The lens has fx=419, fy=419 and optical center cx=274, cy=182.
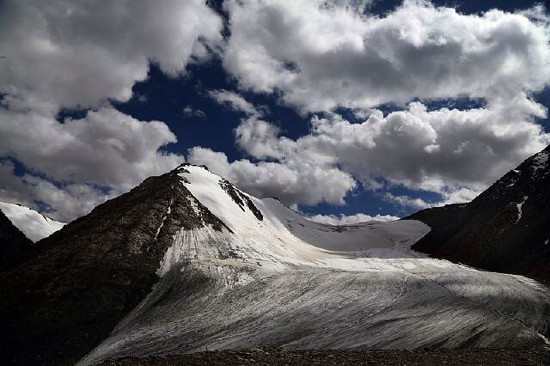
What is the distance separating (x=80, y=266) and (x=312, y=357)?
3631cm

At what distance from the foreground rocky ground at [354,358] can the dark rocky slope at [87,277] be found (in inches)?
557

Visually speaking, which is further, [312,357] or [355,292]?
[355,292]

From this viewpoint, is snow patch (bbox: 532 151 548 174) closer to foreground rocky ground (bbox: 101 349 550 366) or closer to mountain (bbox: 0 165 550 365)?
mountain (bbox: 0 165 550 365)

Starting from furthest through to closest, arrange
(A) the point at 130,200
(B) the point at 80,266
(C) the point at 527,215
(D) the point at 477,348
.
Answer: (C) the point at 527,215, (A) the point at 130,200, (B) the point at 80,266, (D) the point at 477,348

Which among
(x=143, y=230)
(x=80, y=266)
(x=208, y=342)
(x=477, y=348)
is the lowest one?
(x=477, y=348)

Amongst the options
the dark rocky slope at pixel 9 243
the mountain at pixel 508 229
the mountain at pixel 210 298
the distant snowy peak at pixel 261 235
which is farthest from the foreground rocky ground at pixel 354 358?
the dark rocky slope at pixel 9 243

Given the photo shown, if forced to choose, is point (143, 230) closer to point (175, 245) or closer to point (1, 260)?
point (175, 245)

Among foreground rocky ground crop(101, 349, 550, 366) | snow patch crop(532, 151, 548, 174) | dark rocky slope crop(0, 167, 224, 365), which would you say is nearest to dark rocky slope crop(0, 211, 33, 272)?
dark rocky slope crop(0, 167, 224, 365)

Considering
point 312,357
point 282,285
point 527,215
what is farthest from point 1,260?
point 527,215

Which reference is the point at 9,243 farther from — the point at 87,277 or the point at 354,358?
the point at 354,358

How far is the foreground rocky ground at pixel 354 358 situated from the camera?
26.0 m

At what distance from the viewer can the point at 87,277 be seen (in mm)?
50188

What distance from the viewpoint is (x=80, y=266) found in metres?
52.2

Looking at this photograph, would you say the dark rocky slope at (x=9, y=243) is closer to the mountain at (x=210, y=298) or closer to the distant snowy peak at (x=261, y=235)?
the mountain at (x=210, y=298)
